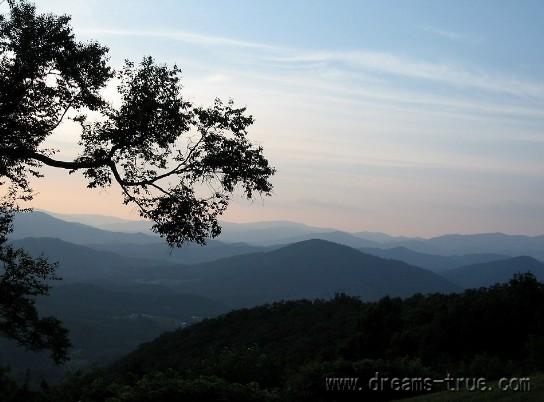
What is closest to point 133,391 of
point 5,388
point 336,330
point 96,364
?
point 96,364

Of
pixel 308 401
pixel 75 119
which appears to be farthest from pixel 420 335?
pixel 75 119

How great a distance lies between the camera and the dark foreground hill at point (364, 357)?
1490cm

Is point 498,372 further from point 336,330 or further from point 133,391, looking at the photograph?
point 336,330

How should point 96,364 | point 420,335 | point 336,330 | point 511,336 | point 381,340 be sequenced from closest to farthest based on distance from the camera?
1. point 96,364
2. point 511,336
3. point 420,335
4. point 381,340
5. point 336,330

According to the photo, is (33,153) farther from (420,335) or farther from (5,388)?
(420,335)

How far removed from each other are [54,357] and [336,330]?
4451 centimetres

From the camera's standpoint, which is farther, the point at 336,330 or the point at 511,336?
the point at 336,330

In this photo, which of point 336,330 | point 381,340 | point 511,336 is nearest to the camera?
point 511,336

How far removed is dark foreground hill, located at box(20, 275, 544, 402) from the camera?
14898 millimetres

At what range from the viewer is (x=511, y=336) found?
1187 inches

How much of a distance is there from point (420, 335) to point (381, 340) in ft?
11.2

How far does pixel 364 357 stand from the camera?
98.7ft

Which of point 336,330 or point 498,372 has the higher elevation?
point 498,372

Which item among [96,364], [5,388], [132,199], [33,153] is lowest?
[5,388]
